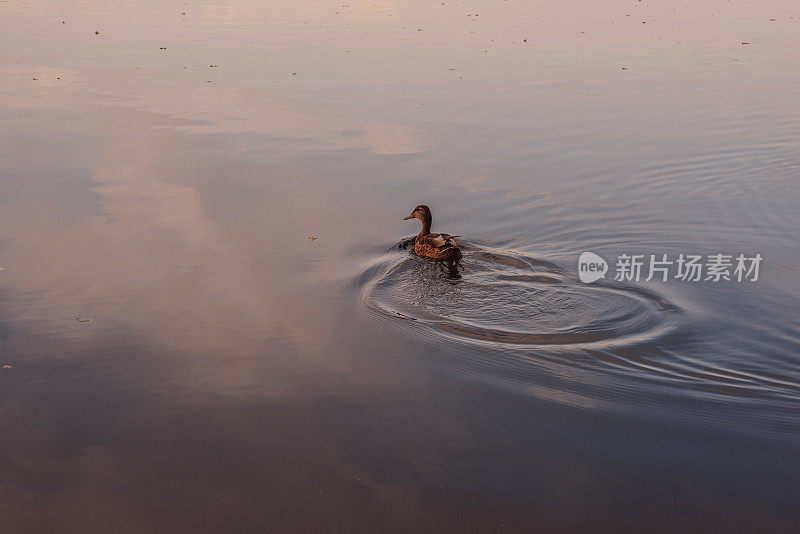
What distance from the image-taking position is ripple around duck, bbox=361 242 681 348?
27.9 feet

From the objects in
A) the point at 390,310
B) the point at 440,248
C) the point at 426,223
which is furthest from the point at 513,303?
the point at 426,223

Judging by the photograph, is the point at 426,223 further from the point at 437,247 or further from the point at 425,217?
the point at 437,247

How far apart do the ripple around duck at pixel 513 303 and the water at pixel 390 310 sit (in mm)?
39

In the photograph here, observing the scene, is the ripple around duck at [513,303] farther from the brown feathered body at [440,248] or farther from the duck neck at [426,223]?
the duck neck at [426,223]

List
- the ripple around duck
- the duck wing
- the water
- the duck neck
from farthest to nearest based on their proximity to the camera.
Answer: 1. the duck neck
2. the duck wing
3. the ripple around duck
4. the water

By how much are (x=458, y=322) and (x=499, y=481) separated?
113 inches

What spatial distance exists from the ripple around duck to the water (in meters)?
0.04

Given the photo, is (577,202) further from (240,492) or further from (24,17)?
(24,17)

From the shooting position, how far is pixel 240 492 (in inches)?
239

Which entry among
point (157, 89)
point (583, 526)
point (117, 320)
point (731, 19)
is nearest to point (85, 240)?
point (117, 320)

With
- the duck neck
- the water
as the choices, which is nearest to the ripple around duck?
the water

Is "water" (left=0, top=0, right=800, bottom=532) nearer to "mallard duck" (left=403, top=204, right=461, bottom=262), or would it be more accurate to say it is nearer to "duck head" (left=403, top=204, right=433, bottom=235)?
"mallard duck" (left=403, top=204, right=461, bottom=262)

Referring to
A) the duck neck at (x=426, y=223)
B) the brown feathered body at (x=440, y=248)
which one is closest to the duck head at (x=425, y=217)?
the duck neck at (x=426, y=223)

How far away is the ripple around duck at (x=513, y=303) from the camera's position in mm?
Answer: 8508
